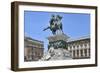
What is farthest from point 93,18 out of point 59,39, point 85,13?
point 59,39

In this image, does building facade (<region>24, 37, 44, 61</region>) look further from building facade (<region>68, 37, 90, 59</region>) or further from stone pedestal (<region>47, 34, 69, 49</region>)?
building facade (<region>68, 37, 90, 59</region>)

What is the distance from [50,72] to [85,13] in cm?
50

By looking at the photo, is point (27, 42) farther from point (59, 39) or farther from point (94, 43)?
point (94, 43)

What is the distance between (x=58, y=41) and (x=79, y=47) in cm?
18

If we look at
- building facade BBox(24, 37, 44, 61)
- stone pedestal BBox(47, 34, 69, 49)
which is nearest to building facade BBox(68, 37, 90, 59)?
stone pedestal BBox(47, 34, 69, 49)

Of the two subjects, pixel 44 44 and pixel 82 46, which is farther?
pixel 82 46

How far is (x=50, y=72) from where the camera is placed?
1590 mm

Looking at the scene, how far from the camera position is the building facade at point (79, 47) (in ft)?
5.39

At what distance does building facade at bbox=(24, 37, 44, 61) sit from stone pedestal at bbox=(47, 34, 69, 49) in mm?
71

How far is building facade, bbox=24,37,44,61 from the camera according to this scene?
59.2 inches

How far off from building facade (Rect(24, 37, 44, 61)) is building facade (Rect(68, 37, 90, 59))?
0.74ft

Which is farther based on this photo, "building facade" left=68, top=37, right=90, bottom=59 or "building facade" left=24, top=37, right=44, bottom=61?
"building facade" left=68, top=37, right=90, bottom=59

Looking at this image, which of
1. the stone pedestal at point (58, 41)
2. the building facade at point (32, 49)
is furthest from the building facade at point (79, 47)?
the building facade at point (32, 49)

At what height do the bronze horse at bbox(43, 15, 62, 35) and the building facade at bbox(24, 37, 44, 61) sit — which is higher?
the bronze horse at bbox(43, 15, 62, 35)
